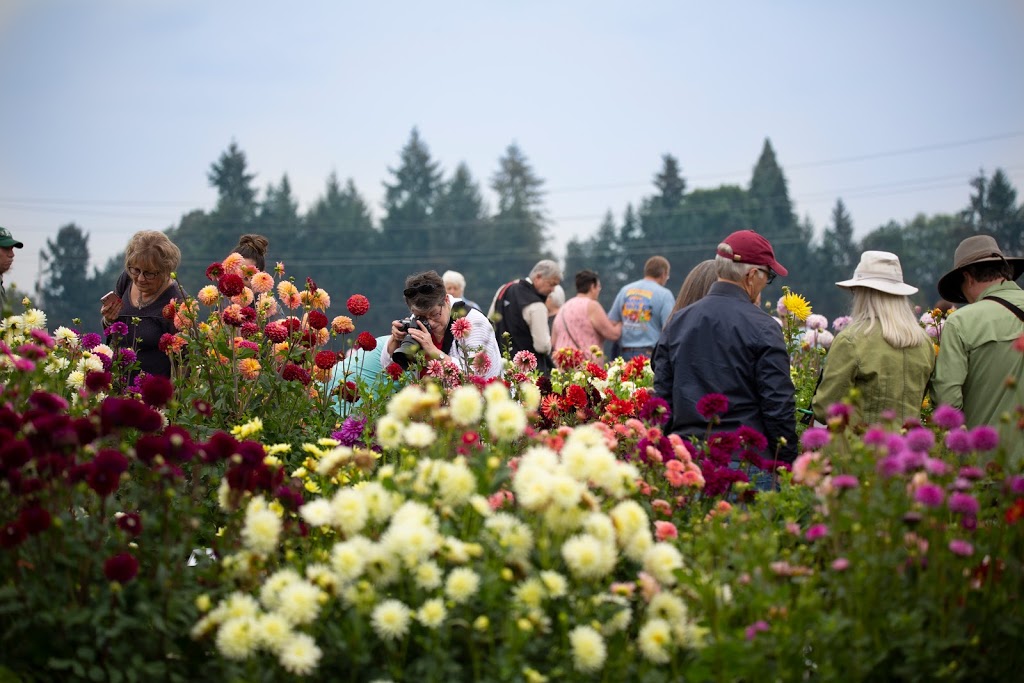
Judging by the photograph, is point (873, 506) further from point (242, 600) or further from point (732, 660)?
point (242, 600)

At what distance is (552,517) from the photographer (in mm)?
2520

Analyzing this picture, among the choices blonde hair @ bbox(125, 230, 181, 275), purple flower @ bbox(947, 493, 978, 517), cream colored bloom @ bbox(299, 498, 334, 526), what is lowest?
purple flower @ bbox(947, 493, 978, 517)

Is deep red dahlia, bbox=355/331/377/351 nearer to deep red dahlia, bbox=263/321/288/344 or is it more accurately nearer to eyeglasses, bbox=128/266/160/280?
deep red dahlia, bbox=263/321/288/344

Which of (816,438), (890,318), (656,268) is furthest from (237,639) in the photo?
(656,268)

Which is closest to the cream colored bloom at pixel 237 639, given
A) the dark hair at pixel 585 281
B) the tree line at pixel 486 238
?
the dark hair at pixel 585 281

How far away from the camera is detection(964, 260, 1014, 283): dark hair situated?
5.09 m

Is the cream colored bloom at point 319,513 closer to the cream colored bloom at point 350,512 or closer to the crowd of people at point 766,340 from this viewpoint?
the cream colored bloom at point 350,512

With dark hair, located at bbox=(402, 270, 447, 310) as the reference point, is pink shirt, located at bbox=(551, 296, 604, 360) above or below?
below

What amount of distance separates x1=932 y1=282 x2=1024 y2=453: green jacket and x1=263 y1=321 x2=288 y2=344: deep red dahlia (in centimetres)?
305

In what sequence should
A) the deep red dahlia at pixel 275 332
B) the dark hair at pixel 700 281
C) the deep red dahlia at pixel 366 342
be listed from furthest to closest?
the dark hair at pixel 700 281 → the deep red dahlia at pixel 366 342 → the deep red dahlia at pixel 275 332

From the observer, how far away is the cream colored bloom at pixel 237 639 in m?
2.39

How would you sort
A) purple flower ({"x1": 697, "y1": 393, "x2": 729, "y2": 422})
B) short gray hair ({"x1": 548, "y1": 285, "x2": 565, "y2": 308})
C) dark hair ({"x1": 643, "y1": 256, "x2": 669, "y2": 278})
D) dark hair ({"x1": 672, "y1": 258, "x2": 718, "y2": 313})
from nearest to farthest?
purple flower ({"x1": 697, "y1": 393, "x2": 729, "y2": 422}) < dark hair ({"x1": 672, "y1": 258, "x2": 718, "y2": 313}) < dark hair ({"x1": 643, "y1": 256, "x2": 669, "y2": 278}) < short gray hair ({"x1": 548, "y1": 285, "x2": 565, "y2": 308})

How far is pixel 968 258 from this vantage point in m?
5.09

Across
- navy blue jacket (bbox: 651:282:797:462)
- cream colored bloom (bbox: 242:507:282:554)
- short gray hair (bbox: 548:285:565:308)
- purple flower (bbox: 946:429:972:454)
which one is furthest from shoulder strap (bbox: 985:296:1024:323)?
short gray hair (bbox: 548:285:565:308)
